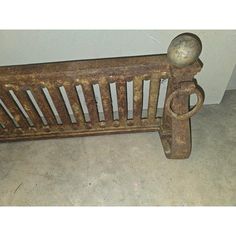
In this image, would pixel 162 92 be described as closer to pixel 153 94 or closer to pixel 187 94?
pixel 153 94

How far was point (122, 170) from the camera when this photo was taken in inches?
58.8

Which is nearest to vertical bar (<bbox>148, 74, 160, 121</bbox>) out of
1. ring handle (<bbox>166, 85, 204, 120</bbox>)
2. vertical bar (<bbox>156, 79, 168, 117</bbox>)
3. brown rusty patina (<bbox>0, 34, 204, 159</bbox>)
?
brown rusty patina (<bbox>0, 34, 204, 159</bbox>)

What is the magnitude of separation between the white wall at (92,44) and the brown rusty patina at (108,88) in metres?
0.18

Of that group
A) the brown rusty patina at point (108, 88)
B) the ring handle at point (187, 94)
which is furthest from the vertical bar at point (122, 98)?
the ring handle at point (187, 94)

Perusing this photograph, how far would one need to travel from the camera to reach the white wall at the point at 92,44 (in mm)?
1265

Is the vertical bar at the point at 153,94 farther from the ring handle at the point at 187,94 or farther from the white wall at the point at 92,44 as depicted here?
the white wall at the point at 92,44

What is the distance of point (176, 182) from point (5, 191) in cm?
106

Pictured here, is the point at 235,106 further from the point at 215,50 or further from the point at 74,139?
the point at 74,139

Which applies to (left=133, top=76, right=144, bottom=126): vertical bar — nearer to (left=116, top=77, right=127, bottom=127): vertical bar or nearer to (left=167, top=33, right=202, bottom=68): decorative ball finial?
(left=116, top=77, right=127, bottom=127): vertical bar

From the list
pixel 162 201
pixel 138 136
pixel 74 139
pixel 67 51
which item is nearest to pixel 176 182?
pixel 162 201

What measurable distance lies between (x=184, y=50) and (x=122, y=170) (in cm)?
84
